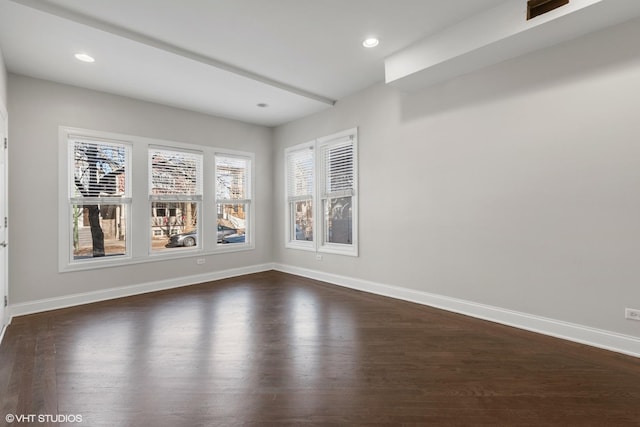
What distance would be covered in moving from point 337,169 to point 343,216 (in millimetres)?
817

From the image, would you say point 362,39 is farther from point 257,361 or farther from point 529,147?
point 257,361

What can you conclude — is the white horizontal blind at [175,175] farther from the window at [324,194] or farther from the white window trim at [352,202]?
the white window trim at [352,202]

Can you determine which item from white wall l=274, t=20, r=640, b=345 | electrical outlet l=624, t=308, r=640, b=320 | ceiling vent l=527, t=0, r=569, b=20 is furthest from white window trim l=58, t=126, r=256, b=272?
electrical outlet l=624, t=308, r=640, b=320

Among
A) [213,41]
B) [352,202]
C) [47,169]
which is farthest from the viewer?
[352,202]

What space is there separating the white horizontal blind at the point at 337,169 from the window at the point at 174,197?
220cm

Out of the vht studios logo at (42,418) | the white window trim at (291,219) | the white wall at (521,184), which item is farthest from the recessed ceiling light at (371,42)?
the vht studios logo at (42,418)

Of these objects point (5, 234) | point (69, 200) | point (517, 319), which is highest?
point (69, 200)

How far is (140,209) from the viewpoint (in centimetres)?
482

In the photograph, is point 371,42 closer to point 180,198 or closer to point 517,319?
point 517,319

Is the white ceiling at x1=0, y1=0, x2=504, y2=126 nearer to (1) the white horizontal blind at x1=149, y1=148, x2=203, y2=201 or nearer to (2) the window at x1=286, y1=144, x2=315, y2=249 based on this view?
(1) the white horizontal blind at x1=149, y1=148, x2=203, y2=201

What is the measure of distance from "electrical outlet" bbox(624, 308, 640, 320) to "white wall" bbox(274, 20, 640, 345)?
4 cm

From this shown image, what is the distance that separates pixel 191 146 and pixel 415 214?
388 cm

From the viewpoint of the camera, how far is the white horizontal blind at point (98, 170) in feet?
14.1

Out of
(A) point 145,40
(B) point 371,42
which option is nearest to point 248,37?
(A) point 145,40
